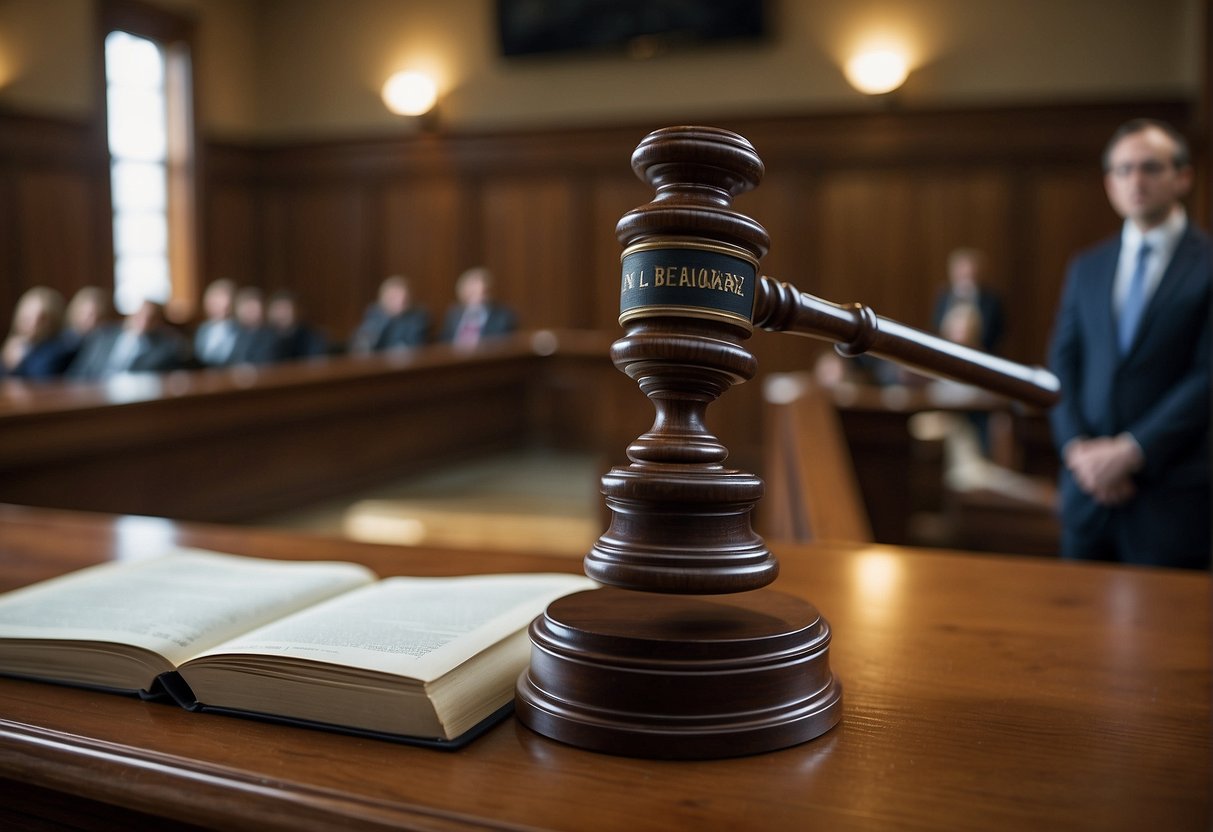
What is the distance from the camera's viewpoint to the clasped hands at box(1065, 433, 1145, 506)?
288 cm

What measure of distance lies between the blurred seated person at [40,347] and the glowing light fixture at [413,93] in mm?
5047

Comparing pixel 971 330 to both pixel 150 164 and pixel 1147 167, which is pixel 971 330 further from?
Answer: pixel 150 164

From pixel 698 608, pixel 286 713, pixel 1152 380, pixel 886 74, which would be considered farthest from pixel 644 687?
pixel 886 74

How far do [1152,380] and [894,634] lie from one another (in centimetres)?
221

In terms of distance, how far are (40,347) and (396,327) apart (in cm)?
373

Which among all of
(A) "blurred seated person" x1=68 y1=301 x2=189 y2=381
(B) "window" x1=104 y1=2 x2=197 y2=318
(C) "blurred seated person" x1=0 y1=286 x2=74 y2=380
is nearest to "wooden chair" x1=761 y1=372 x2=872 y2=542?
(A) "blurred seated person" x1=68 y1=301 x2=189 y2=381

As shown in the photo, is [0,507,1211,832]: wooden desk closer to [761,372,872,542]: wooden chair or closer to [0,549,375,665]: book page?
[0,549,375,665]: book page

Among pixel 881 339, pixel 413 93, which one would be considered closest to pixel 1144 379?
pixel 881 339

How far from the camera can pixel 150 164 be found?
12.4 metres

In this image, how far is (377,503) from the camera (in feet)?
23.5

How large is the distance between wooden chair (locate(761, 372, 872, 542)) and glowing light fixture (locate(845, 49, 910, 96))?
6.17 m

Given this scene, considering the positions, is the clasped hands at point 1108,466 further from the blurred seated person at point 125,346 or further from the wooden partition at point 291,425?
the blurred seated person at point 125,346

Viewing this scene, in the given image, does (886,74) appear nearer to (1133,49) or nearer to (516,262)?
(1133,49)

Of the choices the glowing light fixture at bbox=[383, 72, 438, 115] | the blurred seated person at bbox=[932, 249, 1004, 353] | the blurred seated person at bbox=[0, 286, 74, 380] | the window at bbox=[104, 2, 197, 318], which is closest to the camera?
the blurred seated person at bbox=[0, 286, 74, 380]
